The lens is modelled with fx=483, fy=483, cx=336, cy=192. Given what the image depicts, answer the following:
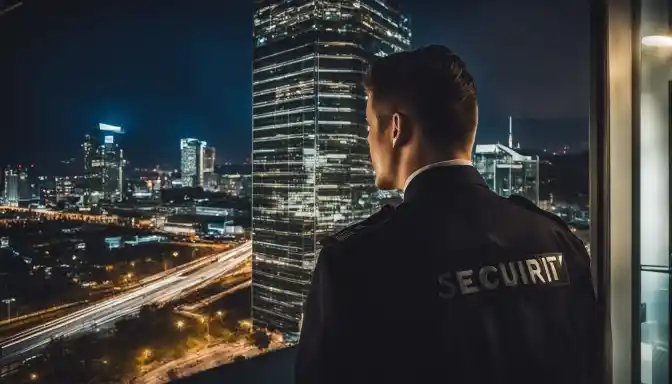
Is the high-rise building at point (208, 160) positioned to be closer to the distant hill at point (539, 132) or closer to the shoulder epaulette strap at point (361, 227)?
the distant hill at point (539, 132)

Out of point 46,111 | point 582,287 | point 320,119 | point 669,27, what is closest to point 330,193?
point 320,119

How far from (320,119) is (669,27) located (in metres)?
1.43

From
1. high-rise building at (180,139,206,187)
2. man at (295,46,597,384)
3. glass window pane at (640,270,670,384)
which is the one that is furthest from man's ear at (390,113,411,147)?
high-rise building at (180,139,206,187)

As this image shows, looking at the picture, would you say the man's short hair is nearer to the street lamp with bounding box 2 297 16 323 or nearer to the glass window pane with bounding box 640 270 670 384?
the glass window pane with bounding box 640 270 670 384

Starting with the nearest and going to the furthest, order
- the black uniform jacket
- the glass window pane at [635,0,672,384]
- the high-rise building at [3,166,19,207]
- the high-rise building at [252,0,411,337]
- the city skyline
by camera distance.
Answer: the black uniform jacket → the glass window pane at [635,0,672,384] → the high-rise building at [3,166,19,207] → the city skyline → the high-rise building at [252,0,411,337]

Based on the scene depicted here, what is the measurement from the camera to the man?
0.60 m

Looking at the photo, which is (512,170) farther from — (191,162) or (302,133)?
(191,162)

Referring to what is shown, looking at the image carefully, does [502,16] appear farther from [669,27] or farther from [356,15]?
[669,27]

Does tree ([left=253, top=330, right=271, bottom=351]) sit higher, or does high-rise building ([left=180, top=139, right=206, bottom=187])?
high-rise building ([left=180, top=139, right=206, bottom=187])

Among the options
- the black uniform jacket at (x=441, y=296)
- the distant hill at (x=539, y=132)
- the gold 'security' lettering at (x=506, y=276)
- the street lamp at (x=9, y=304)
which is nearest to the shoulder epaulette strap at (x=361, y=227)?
the black uniform jacket at (x=441, y=296)

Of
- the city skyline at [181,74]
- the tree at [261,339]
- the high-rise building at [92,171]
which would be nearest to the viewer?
the city skyline at [181,74]

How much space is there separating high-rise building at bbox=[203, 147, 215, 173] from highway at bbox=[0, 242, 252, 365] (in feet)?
1.42

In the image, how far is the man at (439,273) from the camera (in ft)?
1.96

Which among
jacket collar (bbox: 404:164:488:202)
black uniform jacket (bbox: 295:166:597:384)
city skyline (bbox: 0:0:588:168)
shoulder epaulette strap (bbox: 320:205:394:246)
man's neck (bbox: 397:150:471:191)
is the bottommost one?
black uniform jacket (bbox: 295:166:597:384)
